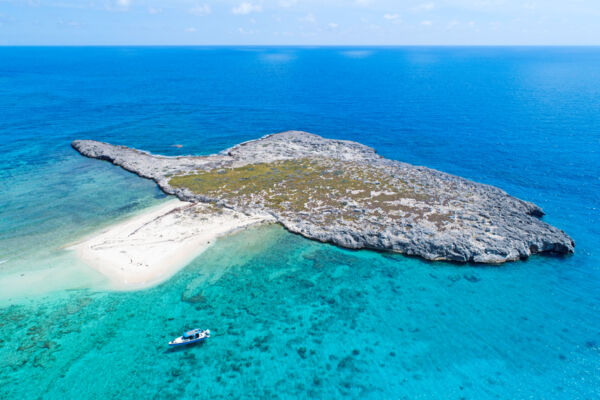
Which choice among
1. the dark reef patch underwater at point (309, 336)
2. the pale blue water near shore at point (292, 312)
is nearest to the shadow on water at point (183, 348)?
the dark reef patch underwater at point (309, 336)

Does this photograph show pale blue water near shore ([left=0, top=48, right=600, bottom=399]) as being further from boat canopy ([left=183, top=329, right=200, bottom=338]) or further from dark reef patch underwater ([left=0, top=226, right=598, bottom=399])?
boat canopy ([left=183, top=329, right=200, bottom=338])

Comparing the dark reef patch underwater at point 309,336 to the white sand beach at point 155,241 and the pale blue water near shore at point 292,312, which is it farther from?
the white sand beach at point 155,241

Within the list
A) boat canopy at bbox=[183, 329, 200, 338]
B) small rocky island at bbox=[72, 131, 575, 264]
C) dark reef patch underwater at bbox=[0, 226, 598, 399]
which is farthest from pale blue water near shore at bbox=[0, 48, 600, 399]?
small rocky island at bbox=[72, 131, 575, 264]

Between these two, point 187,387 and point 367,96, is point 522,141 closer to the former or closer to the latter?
point 367,96

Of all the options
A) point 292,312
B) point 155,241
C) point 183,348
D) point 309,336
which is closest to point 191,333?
point 183,348

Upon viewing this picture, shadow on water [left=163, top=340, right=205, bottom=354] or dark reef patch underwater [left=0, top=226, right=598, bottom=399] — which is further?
shadow on water [left=163, top=340, right=205, bottom=354]

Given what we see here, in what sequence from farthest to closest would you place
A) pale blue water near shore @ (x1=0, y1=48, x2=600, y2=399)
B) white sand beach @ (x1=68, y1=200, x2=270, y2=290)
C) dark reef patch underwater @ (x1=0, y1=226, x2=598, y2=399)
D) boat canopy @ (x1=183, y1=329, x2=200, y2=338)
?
white sand beach @ (x1=68, y1=200, x2=270, y2=290) → boat canopy @ (x1=183, y1=329, x2=200, y2=338) → pale blue water near shore @ (x1=0, y1=48, x2=600, y2=399) → dark reef patch underwater @ (x1=0, y1=226, x2=598, y2=399)
